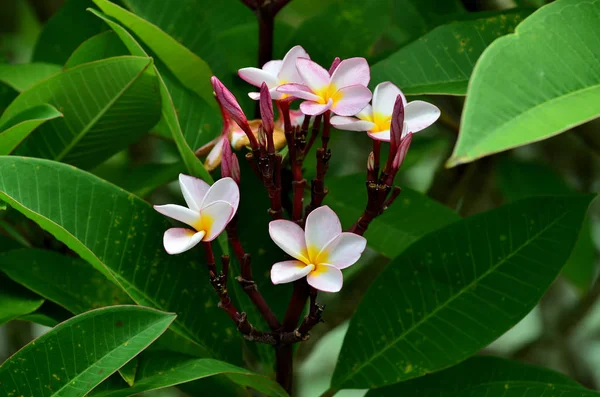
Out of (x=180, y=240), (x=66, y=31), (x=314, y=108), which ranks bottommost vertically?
(x=180, y=240)

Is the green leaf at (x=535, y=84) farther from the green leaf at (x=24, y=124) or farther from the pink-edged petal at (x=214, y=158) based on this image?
the green leaf at (x=24, y=124)

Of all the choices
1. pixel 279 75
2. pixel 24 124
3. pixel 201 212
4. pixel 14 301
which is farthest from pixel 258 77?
pixel 14 301

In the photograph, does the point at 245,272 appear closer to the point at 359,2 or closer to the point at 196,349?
the point at 196,349

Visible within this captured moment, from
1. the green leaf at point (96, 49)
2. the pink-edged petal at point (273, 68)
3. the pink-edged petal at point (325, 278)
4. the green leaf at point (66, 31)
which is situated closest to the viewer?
the pink-edged petal at point (325, 278)

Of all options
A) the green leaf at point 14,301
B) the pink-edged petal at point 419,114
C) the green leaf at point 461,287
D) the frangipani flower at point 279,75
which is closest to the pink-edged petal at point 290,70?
the frangipani flower at point 279,75

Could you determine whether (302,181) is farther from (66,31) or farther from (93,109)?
(66,31)

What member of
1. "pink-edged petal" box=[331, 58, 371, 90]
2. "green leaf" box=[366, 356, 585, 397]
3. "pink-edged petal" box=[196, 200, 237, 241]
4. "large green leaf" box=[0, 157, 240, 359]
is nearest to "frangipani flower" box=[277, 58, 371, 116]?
"pink-edged petal" box=[331, 58, 371, 90]
